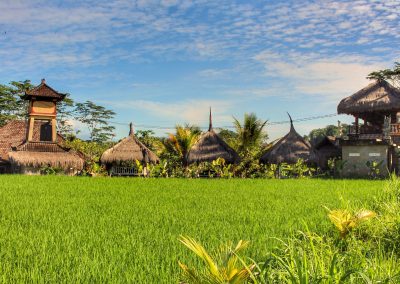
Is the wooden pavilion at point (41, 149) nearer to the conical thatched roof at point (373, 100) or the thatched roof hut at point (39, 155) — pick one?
the thatched roof hut at point (39, 155)

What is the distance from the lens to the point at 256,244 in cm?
365

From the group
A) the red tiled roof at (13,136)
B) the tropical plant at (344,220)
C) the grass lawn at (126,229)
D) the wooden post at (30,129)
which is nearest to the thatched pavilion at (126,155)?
the wooden post at (30,129)

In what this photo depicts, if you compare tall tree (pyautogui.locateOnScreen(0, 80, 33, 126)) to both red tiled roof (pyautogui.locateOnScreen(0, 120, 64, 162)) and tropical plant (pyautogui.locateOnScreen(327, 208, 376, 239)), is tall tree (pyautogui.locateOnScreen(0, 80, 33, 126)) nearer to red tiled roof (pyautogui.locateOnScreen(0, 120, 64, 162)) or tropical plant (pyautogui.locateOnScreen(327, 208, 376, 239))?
red tiled roof (pyautogui.locateOnScreen(0, 120, 64, 162))

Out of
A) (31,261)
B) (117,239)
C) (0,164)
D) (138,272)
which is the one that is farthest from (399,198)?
(0,164)

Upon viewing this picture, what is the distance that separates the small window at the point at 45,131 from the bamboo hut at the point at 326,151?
41.3 feet

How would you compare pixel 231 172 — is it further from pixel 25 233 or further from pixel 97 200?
pixel 25 233

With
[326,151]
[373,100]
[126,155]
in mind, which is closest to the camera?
[373,100]

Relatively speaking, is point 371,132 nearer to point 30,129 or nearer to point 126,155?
point 126,155

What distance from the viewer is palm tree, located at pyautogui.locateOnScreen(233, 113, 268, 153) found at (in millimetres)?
17438

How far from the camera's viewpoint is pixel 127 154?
1853 centimetres

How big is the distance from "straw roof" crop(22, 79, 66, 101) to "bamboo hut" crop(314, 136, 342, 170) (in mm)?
12129

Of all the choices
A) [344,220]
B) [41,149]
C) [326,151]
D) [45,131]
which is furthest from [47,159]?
[344,220]

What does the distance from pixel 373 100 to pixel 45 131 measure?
14253mm

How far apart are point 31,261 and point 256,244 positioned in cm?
179
